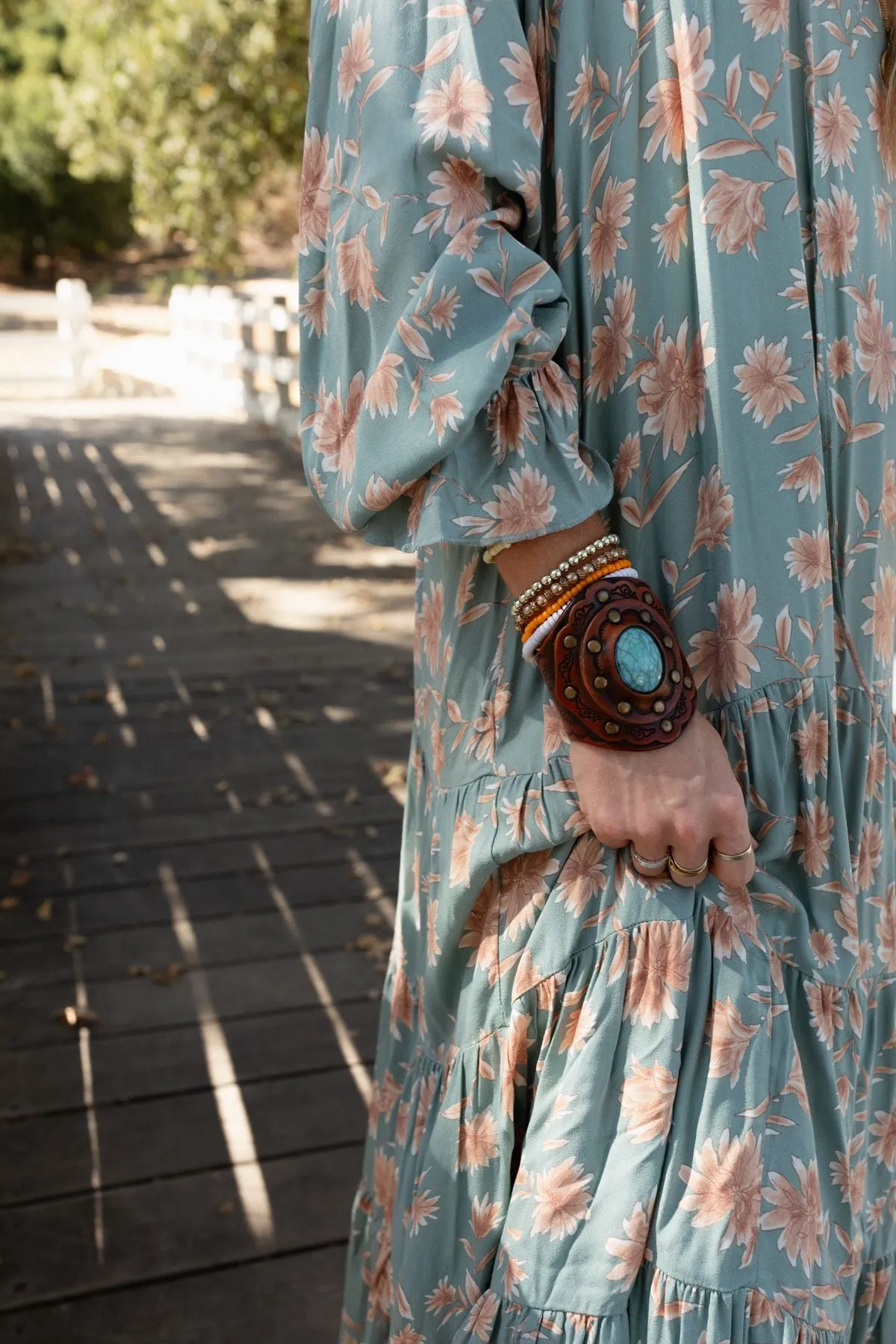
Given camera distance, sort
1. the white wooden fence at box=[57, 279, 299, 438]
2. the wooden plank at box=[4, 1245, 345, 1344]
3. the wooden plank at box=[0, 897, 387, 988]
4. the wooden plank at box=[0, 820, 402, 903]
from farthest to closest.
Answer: the white wooden fence at box=[57, 279, 299, 438] → the wooden plank at box=[0, 820, 402, 903] → the wooden plank at box=[0, 897, 387, 988] → the wooden plank at box=[4, 1245, 345, 1344]

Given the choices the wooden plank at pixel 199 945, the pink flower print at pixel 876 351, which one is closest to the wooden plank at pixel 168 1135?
the wooden plank at pixel 199 945

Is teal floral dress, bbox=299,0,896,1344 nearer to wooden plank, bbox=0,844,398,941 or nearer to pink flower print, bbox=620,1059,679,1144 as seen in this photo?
pink flower print, bbox=620,1059,679,1144

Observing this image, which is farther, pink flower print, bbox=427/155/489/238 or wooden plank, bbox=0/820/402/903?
wooden plank, bbox=0/820/402/903

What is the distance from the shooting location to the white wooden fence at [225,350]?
11.6m

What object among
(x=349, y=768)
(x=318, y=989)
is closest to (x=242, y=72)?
(x=349, y=768)

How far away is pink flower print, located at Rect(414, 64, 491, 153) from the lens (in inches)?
40.4

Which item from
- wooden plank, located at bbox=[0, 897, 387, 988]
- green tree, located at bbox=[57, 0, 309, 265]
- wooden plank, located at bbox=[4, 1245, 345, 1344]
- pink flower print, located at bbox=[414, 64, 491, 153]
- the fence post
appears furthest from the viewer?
the fence post

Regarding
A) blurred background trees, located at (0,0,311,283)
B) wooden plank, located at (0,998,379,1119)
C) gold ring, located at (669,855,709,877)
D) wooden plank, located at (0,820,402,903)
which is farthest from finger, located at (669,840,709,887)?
blurred background trees, located at (0,0,311,283)

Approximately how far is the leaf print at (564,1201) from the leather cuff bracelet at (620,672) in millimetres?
324

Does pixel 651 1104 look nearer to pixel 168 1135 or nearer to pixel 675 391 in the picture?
pixel 675 391

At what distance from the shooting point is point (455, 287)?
1.03 m

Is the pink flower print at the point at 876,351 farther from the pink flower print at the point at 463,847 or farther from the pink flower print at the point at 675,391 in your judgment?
the pink flower print at the point at 463,847

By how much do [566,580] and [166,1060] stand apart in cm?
201

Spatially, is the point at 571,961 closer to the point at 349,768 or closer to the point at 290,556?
the point at 349,768
